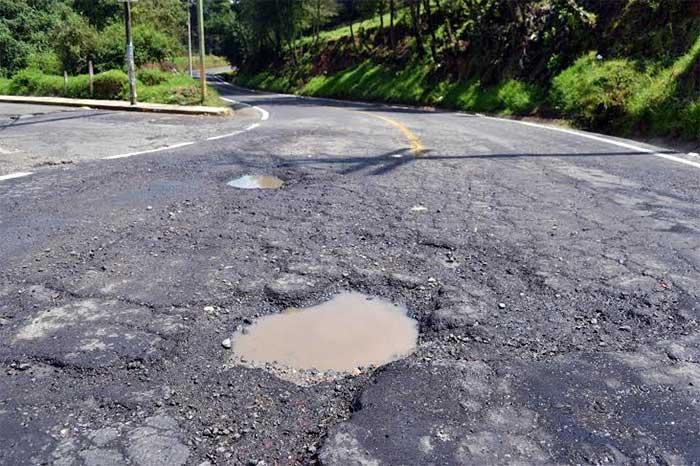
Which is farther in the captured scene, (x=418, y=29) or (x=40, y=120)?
(x=418, y=29)

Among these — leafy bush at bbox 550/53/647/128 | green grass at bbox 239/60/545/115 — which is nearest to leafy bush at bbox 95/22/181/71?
green grass at bbox 239/60/545/115

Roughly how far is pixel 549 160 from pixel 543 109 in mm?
10726

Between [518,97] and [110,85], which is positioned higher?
[518,97]

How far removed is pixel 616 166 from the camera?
28.0 feet

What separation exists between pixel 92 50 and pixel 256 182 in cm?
2517

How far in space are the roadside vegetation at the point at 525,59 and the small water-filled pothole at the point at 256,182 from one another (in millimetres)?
8224

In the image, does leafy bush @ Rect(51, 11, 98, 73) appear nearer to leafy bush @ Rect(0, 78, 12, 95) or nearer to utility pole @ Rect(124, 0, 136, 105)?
leafy bush @ Rect(0, 78, 12, 95)

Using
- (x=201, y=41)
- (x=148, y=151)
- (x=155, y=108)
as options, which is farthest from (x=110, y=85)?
(x=148, y=151)

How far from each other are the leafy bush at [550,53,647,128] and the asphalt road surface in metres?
6.76

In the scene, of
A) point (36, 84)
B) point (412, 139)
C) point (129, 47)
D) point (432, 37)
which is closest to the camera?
point (412, 139)

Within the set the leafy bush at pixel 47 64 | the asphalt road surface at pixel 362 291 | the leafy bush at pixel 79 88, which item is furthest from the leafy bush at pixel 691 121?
the leafy bush at pixel 47 64

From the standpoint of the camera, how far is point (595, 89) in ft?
52.8

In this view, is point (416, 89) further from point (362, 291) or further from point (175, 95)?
point (362, 291)

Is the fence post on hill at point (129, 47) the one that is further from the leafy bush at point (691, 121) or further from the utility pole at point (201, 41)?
the leafy bush at point (691, 121)
